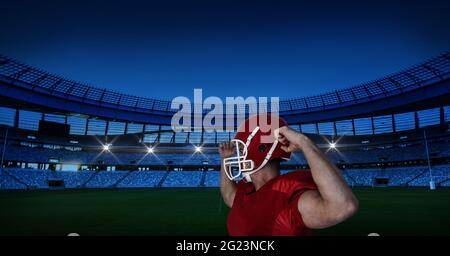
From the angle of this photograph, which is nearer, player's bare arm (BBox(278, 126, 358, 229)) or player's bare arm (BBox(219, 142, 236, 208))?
player's bare arm (BBox(278, 126, 358, 229))

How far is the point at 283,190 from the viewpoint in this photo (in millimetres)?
1950

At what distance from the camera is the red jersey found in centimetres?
185

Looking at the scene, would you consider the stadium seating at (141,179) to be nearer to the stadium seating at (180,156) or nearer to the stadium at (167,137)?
the stadium at (167,137)

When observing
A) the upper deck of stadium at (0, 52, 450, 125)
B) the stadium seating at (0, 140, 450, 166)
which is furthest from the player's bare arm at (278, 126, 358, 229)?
the stadium seating at (0, 140, 450, 166)

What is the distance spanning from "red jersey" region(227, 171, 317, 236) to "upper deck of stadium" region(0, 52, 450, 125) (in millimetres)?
37653

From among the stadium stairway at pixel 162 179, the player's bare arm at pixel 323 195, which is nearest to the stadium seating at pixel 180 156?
the stadium stairway at pixel 162 179

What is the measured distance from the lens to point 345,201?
61.2 inches

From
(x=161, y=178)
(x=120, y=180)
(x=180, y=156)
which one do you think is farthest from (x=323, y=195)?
(x=180, y=156)

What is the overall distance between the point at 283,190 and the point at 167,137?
5891cm

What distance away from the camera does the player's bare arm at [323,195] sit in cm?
156

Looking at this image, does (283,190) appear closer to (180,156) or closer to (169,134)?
(169,134)

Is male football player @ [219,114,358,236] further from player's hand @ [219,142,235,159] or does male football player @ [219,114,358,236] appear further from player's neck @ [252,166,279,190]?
player's hand @ [219,142,235,159]
